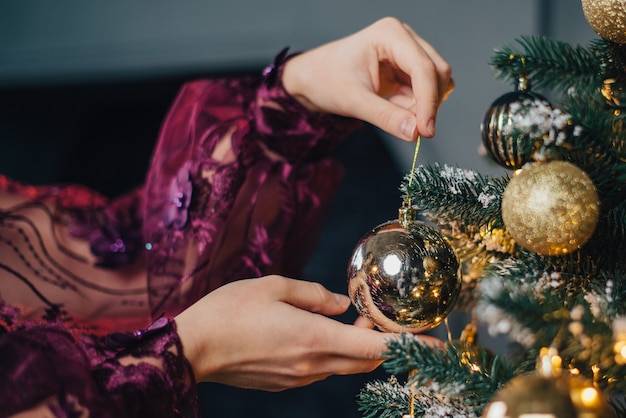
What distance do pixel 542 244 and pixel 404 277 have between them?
9cm

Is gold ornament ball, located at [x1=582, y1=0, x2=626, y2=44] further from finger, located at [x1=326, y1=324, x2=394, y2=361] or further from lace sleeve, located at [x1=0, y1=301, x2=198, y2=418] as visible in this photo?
lace sleeve, located at [x1=0, y1=301, x2=198, y2=418]

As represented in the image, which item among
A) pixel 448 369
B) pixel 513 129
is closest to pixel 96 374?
pixel 448 369

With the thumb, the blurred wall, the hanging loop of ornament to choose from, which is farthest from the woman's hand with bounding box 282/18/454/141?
the blurred wall

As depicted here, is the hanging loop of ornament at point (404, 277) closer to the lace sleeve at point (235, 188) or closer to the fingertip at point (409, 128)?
the fingertip at point (409, 128)

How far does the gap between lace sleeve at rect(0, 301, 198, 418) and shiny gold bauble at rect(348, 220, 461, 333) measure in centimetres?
15

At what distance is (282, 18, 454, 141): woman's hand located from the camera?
0.54m

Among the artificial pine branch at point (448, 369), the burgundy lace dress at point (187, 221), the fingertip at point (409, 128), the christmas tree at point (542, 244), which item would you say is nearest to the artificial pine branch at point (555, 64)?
the christmas tree at point (542, 244)

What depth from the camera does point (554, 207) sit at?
0.37 meters

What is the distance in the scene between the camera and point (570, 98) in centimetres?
41

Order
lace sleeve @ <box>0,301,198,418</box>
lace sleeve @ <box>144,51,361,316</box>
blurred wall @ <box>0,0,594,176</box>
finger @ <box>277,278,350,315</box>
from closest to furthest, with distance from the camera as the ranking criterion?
lace sleeve @ <box>0,301,198,418</box>
finger @ <box>277,278,350,315</box>
lace sleeve @ <box>144,51,361,316</box>
blurred wall @ <box>0,0,594,176</box>

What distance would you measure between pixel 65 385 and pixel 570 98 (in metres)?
0.38

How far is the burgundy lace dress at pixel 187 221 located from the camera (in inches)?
28.2

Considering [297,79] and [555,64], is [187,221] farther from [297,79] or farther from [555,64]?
[555,64]

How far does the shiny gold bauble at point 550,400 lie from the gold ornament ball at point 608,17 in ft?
0.81
